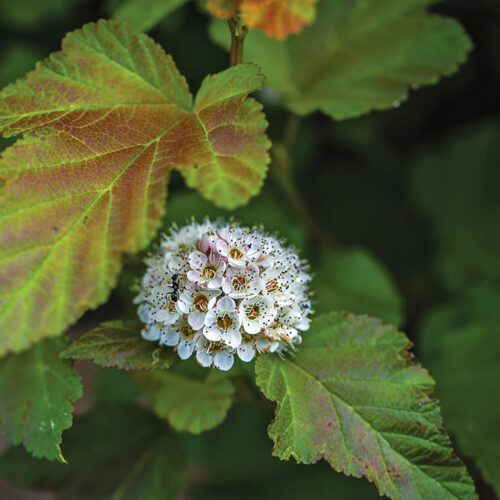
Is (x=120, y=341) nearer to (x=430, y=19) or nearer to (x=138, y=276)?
(x=138, y=276)

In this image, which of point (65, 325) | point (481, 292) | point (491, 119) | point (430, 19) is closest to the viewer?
point (65, 325)

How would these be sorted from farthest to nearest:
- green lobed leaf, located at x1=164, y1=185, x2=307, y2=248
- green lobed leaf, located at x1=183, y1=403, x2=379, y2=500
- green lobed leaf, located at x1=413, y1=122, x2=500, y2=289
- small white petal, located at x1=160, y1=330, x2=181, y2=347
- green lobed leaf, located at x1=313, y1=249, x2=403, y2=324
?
green lobed leaf, located at x1=413, y1=122, x2=500, y2=289
green lobed leaf, located at x1=183, y1=403, x2=379, y2=500
green lobed leaf, located at x1=313, y1=249, x2=403, y2=324
green lobed leaf, located at x1=164, y1=185, x2=307, y2=248
small white petal, located at x1=160, y1=330, x2=181, y2=347

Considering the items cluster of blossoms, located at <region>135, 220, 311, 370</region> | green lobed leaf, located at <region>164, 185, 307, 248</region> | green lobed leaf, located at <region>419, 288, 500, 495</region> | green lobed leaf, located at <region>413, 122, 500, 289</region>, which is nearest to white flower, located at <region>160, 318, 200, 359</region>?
cluster of blossoms, located at <region>135, 220, 311, 370</region>

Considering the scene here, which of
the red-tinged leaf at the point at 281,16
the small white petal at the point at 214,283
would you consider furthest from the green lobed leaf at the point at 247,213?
the red-tinged leaf at the point at 281,16

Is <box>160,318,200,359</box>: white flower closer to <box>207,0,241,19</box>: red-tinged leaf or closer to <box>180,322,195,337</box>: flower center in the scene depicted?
<box>180,322,195,337</box>: flower center

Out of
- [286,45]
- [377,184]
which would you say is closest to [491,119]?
[377,184]

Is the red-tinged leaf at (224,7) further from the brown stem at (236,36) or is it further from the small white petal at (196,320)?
the small white petal at (196,320)
